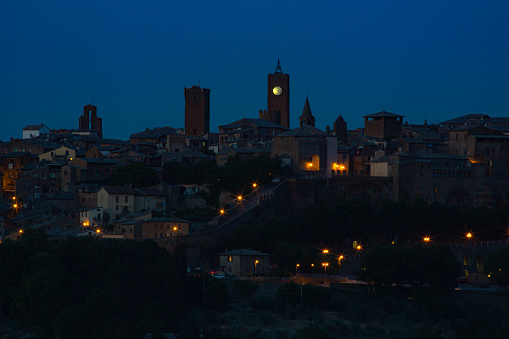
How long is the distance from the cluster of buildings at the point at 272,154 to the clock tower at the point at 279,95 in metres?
13.2

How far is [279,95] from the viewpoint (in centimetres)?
12412

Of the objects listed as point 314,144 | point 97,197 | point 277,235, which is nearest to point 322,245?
point 277,235

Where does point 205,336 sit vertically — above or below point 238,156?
below

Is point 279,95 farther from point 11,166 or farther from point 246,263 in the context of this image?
point 246,263

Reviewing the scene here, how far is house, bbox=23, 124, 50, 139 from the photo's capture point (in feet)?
402

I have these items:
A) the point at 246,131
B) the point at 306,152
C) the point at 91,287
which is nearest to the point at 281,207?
the point at 306,152

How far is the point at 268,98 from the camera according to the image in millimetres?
124812

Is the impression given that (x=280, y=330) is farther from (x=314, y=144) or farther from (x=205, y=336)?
(x=314, y=144)

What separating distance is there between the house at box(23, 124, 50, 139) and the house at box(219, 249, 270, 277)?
1996 inches

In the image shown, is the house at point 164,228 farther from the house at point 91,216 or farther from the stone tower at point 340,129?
the stone tower at point 340,129

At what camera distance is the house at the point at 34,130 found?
122481 mm

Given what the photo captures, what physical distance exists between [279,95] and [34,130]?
2469 centimetres

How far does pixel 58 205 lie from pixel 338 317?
26718mm

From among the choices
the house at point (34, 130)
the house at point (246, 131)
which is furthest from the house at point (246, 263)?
the house at point (34, 130)
